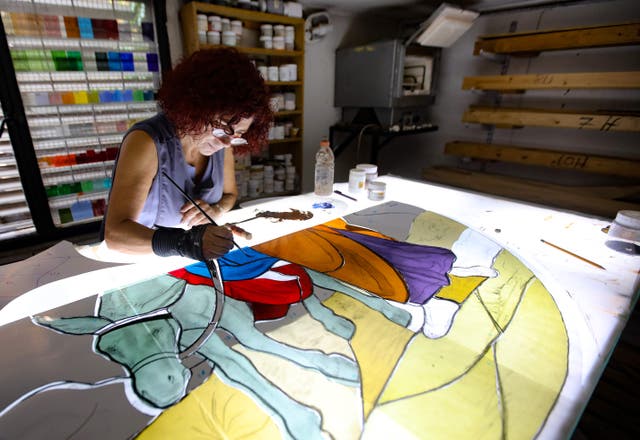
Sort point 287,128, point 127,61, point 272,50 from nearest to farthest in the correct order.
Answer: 1. point 127,61
2. point 272,50
3. point 287,128

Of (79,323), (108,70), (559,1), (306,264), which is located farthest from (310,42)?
(79,323)

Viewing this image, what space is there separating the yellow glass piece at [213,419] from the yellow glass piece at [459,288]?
573 mm

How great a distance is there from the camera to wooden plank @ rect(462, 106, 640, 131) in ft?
7.43

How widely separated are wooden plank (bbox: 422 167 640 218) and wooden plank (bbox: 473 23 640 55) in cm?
97

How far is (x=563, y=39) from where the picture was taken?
2428 mm

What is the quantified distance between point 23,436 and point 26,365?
18 cm

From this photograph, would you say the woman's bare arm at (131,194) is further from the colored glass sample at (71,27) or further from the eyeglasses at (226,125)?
the colored glass sample at (71,27)

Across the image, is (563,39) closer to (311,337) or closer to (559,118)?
(559,118)

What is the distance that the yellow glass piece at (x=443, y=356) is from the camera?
666 millimetres

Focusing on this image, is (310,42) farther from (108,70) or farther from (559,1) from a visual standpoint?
(559,1)

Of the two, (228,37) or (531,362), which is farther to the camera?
(228,37)

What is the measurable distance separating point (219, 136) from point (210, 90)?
0.50 feet

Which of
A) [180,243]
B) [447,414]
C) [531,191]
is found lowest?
[531,191]

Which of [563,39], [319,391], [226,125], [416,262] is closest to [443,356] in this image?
[319,391]
